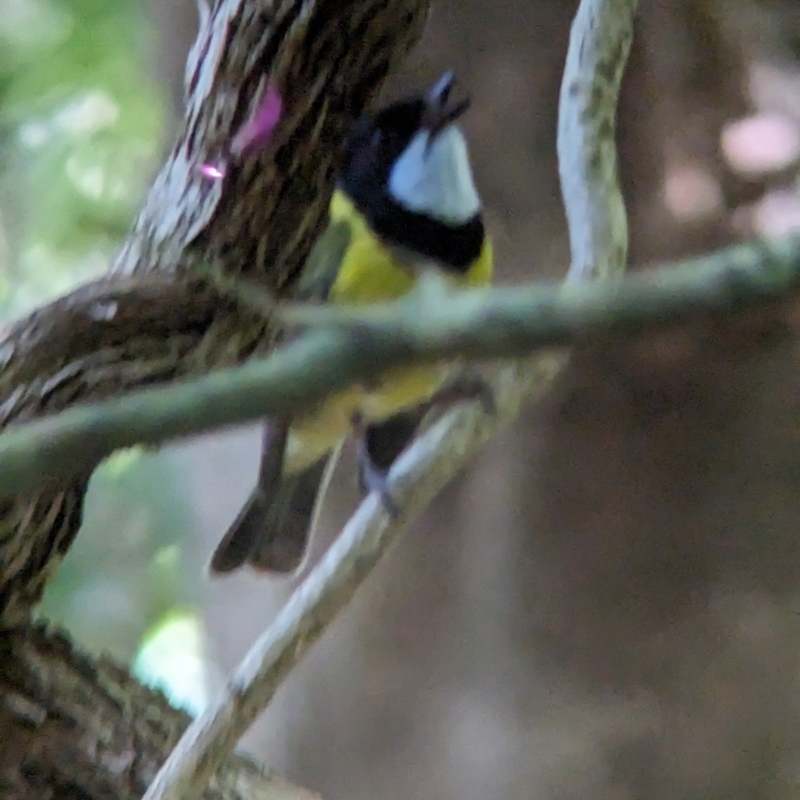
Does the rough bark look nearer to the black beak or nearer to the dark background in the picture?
the black beak

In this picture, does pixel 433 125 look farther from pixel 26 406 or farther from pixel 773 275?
pixel 773 275

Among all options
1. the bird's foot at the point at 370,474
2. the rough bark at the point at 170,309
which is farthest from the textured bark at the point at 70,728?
the bird's foot at the point at 370,474

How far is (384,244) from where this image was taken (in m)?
0.82

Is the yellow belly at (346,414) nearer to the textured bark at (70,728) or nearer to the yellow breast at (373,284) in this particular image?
the yellow breast at (373,284)

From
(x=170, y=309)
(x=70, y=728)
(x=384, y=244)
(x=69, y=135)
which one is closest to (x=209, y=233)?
(x=170, y=309)

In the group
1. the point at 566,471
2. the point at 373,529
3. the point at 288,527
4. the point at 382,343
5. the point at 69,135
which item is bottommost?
the point at 566,471

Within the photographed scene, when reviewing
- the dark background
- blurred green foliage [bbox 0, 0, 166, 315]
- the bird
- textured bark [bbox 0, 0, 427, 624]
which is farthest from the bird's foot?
blurred green foliage [bbox 0, 0, 166, 315]

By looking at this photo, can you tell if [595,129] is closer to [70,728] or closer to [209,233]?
[209,233]

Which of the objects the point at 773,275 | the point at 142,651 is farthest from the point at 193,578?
the point at 773,275

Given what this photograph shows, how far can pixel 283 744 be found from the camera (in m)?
1.21

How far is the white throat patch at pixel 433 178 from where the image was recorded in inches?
33.2

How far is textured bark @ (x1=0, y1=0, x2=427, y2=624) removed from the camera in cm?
60

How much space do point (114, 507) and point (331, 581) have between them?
800mm

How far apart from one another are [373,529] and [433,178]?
363 millimetres
